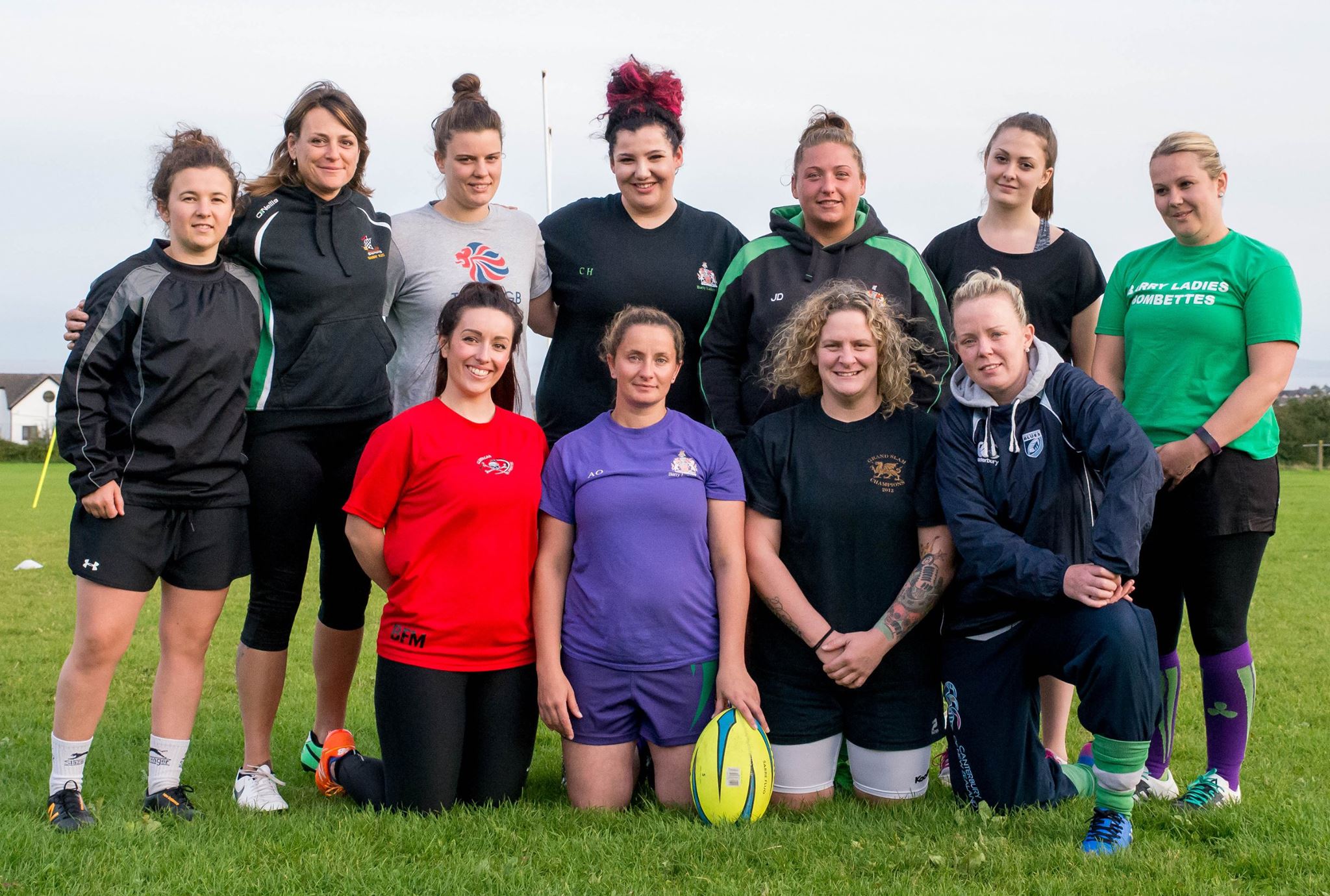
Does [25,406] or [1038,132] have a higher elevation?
[1038,132]

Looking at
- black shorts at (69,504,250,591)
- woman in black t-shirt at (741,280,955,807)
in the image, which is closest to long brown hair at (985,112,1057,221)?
woman in black t-shirt at (741,280,955,807)

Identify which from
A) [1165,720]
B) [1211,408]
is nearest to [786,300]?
[1211,408]

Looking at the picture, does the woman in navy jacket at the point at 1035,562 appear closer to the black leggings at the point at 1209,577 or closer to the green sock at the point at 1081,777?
the green sock at the point at 1081,777

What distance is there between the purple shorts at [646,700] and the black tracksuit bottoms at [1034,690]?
961 millimetres

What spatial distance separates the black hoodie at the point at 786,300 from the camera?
4.61 m

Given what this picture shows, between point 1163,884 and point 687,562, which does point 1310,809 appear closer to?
point 1163,884

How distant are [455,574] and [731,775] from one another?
1.29 metres

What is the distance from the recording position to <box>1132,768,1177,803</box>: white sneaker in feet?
14.2

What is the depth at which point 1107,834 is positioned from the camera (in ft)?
11.7

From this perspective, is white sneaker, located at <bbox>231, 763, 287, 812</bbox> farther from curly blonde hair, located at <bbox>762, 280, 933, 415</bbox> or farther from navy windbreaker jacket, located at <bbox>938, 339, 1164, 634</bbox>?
navy windbreaker jacket, located at <bbox>938, 339, 1164, 634</bbox>

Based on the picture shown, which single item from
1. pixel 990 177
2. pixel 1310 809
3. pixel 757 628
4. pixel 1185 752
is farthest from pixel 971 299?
pixel 1185 752

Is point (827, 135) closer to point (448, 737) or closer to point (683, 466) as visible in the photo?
point (683, 466)

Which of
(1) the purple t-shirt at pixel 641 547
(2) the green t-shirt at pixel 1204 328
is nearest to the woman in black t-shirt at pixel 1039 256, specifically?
(2) the green t-shirt at pixel 1204 328

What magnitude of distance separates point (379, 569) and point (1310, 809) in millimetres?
3609
